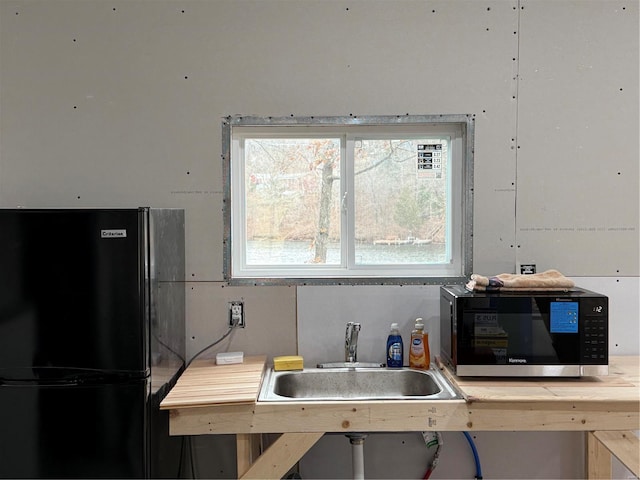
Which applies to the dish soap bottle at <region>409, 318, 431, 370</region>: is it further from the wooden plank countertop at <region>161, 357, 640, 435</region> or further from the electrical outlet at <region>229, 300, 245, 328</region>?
the electrical outlet at <region>229, 300, 245, 328</region>

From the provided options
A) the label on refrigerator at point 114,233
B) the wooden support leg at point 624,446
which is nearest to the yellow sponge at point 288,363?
the label on refrigerator at point 114,233

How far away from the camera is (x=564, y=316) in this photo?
2002mm

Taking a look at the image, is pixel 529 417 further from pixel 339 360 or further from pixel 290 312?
pixel 290 312

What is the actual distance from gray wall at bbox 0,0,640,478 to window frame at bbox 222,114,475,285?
1.6 inches

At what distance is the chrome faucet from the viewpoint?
224 centimetres

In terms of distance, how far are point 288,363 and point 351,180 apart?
2.89 ft

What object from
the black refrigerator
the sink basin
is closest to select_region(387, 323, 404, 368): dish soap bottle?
the sink basin

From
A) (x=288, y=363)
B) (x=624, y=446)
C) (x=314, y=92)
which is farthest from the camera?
A: (x=314, y=92)

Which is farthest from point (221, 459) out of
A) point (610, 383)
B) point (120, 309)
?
point (610, 383)

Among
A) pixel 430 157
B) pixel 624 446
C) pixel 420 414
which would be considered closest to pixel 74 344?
pixel 420 414

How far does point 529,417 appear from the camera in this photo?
71.1 inches

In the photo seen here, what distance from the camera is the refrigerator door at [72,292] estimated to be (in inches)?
72.5

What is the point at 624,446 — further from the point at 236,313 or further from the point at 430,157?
the point at 236,313

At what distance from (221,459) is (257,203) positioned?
1.19 metres
